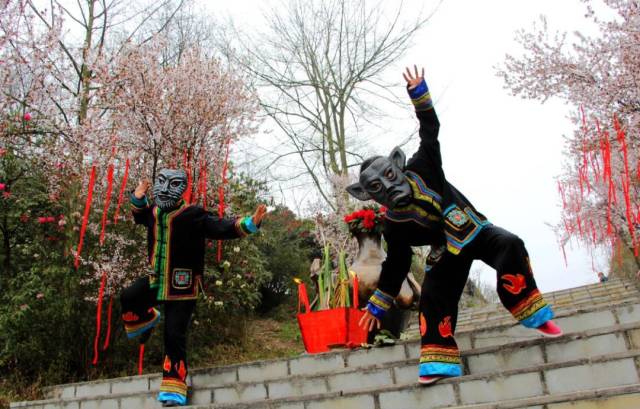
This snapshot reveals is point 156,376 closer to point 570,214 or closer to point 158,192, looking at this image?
point 158,192

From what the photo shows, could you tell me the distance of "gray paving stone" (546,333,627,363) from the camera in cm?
338

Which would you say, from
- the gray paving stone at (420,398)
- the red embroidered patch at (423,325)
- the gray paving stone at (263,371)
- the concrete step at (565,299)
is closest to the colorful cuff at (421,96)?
the red embroidered patch at (423,325)

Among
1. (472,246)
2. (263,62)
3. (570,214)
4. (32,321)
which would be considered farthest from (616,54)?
(263,62)

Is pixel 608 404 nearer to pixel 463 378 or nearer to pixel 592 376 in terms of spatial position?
pixel 592 376

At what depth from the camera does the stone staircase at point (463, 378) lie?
304cm

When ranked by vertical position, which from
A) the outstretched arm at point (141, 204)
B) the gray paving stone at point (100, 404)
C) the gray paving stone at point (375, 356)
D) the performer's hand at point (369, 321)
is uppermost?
the outstretched arm at point (141, 204)

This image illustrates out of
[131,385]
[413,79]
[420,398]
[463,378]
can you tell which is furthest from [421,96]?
[131,385]

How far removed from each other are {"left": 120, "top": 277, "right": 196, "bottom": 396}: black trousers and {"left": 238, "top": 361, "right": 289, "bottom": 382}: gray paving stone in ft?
1.73

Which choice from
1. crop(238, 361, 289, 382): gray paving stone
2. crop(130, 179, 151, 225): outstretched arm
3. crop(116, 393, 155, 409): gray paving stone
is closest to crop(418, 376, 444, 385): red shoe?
crop(238, 361, 289, 382): gray paving stone

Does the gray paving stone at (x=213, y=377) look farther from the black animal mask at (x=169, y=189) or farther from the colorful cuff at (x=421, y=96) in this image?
the colorful cuff at (x=421, y=96)

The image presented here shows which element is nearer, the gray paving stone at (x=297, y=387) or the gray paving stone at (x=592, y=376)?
the gray paving stone at (x=592, y=376)

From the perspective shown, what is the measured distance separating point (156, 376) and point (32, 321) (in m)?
2.79

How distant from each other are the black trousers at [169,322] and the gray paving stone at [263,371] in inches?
20.7

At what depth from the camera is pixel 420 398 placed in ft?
11.2
